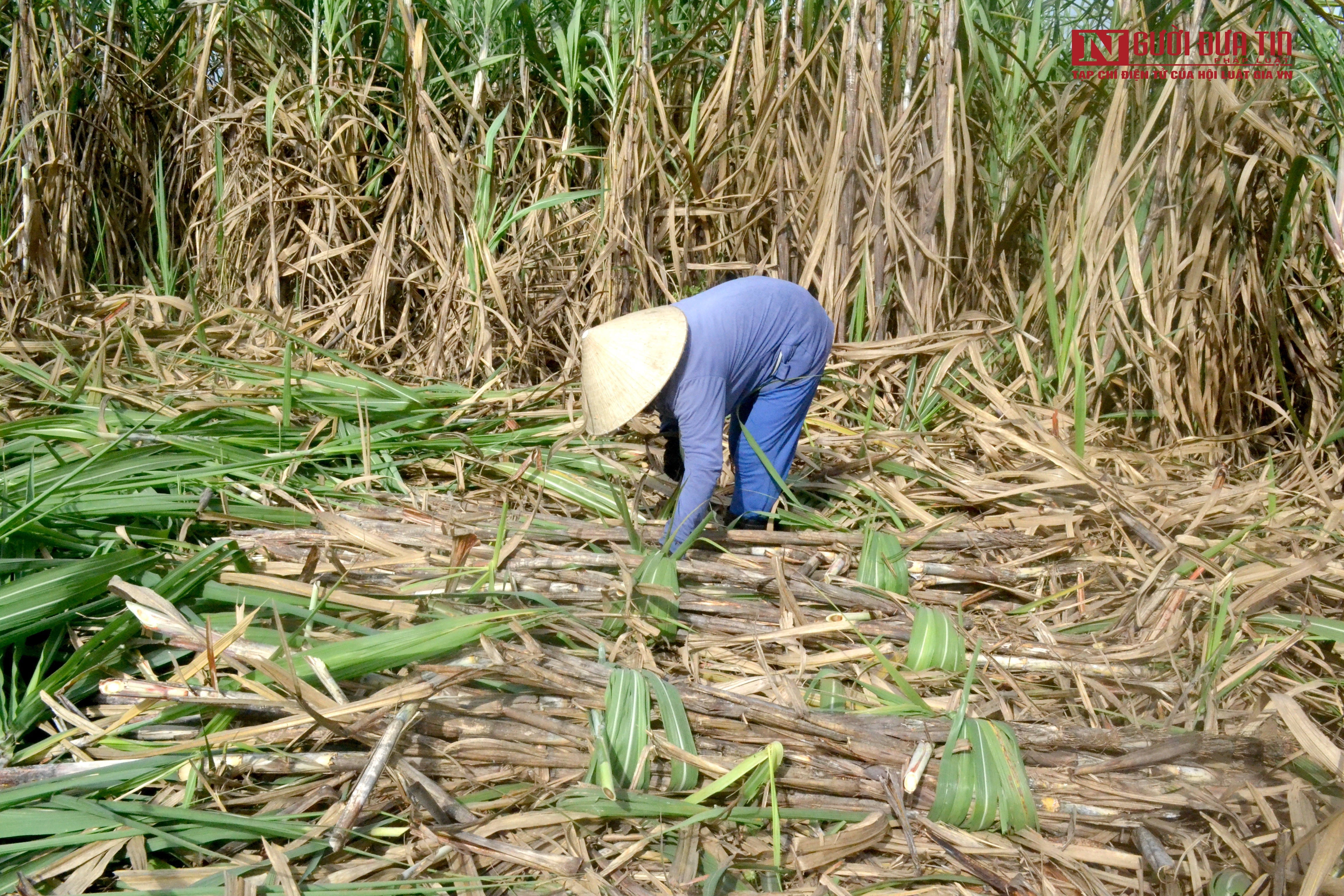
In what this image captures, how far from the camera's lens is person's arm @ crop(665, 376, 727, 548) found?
2.59 meters

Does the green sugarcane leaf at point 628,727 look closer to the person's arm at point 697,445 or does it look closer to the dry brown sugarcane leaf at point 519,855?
the dry brown sugarcane leaf at point 519,855

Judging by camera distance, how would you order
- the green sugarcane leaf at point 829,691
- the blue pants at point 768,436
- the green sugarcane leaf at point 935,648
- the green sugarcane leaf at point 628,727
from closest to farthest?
the green sugarcane leaf at point 628,727 → the green sugarcane leaf at point 829,691 → the green sugarcane leaf at point 935,648 → the blue pants at point 768,436

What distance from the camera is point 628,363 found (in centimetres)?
252

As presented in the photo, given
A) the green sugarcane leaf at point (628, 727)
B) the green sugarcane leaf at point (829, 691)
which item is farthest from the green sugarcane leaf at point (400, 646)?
the green sugarcane leaf at point (829, 691)

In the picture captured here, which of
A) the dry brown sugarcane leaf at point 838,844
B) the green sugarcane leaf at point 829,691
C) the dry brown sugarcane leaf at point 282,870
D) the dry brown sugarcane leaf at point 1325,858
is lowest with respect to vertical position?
the dry brown sugarcane leaf at point 838,844

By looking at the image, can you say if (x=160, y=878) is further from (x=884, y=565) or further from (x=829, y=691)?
(x=884, y=565)

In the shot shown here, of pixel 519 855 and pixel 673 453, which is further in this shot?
pixel 673 453

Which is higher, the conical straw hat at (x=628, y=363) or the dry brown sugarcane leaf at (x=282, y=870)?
the conical straw hat at (x=628, y=363)

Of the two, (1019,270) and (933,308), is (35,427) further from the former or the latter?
(1019,270)

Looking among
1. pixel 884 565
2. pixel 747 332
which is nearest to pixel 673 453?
pixel 747 332

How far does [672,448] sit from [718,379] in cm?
63

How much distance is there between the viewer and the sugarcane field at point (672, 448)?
69.6 inches

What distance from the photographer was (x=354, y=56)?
4.27 m

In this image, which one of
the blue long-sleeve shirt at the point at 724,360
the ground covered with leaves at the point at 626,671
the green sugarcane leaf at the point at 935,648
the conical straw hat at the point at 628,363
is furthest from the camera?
the blue long-sleeve shirt at the point at 724,360
